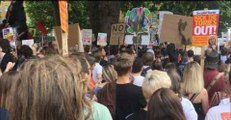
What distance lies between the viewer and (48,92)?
1913 mm

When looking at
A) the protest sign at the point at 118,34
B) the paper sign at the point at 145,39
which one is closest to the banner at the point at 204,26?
the protest sign at the point at 118,34

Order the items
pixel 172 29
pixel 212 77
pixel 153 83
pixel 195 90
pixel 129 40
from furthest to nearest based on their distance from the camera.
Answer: pixel 129 40 < pixel 172 29 < pixel 212 77 < pixel 195 90 < pixel 153 83

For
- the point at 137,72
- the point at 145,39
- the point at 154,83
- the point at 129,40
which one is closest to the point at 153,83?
the point at 154,83

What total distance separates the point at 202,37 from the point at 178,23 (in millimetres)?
3210

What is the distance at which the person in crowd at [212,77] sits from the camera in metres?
5.92

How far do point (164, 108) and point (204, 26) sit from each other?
5.42m

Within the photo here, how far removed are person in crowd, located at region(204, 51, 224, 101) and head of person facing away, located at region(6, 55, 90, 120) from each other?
411 centimetres

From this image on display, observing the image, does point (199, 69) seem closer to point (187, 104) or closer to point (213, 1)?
point (187, 104)

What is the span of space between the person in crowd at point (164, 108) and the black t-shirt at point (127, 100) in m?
1.63

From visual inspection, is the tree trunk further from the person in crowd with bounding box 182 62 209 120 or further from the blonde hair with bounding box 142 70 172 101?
the blonde hair with bounding box 142 70 172 101

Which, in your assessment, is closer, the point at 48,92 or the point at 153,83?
the point at 48,92

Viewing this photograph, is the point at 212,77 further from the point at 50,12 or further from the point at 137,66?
the point at 50,12

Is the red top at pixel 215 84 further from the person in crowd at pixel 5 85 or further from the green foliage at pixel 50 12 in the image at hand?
the green foliage at pixel 50 12

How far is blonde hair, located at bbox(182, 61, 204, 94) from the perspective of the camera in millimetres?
Result: 5254
